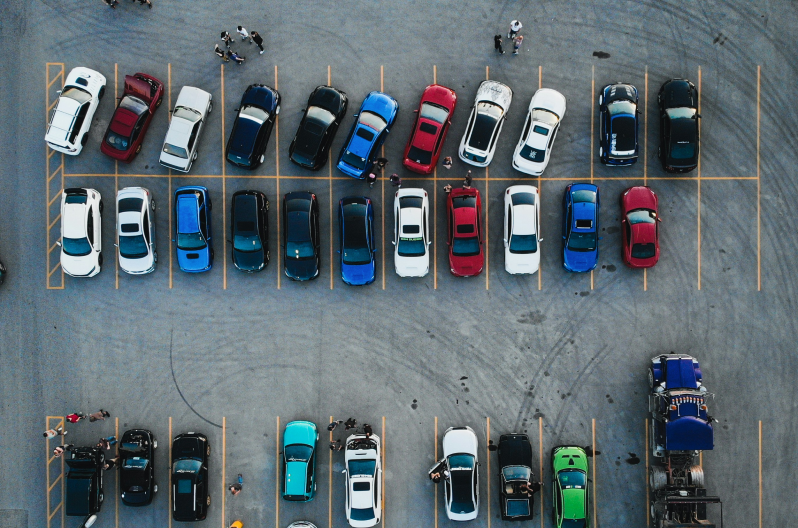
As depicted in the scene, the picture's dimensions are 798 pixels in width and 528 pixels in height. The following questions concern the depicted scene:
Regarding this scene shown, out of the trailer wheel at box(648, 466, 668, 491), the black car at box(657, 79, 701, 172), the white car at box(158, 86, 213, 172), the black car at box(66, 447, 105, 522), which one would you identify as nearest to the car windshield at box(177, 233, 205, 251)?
the white car at box(158, 86, 213, 172)

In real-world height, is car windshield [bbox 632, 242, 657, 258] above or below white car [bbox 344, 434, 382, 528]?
above

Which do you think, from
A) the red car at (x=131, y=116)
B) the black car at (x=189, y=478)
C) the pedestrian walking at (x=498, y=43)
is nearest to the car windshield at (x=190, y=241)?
the red car at (x=131, y=116)

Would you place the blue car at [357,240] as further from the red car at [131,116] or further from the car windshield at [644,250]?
the car windshield at [644,250]

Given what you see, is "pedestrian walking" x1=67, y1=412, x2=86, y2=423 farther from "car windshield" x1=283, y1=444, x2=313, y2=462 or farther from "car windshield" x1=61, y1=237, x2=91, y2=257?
"car windshield" x1=283, y1=444, x2=313, y2=462

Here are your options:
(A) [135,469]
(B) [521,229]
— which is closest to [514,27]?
(B) [521,229]

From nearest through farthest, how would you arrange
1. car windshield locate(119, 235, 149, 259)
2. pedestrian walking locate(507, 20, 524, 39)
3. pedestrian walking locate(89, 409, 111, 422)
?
1. pedestrian walking locate(507, 20, 524, 39)
2. car windshield locate(119, 235, 149, 259)
3. pedestrian walking locate(89, 409, 111, 422)
